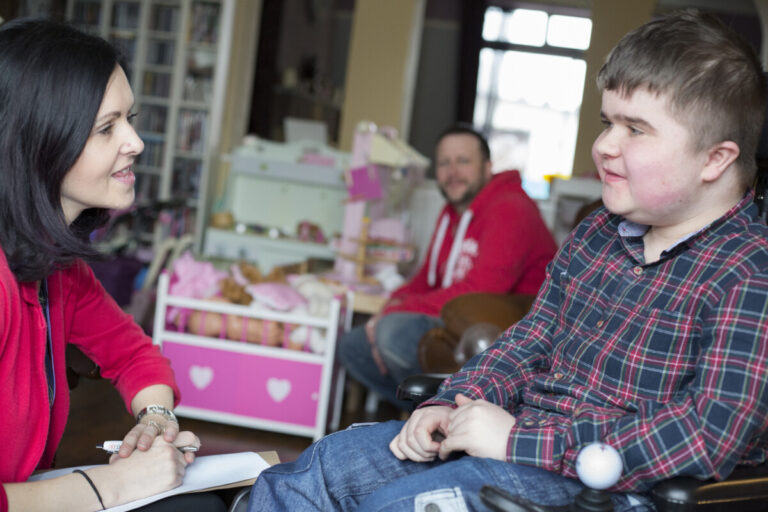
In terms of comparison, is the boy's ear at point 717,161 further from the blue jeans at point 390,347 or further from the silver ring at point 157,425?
the blue jeans at point 390,347

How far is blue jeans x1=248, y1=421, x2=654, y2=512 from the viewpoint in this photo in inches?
39.4

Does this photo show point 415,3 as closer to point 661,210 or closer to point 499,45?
point 499,45

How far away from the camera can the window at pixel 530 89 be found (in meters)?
8.72

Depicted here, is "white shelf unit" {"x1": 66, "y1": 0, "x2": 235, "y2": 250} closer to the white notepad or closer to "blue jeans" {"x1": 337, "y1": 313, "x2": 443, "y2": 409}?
"blue jeans" {"x1": 337, "y1": 313, "x2": 443, "y2": 409}

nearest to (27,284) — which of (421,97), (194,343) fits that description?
(194,343)

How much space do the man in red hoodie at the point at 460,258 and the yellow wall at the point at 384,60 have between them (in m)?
2.63

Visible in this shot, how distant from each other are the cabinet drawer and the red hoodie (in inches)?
16.1

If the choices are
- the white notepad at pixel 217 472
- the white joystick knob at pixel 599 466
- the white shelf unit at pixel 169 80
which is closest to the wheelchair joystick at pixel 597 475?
the white joystick knob at pixel 599 466

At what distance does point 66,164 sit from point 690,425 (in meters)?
0.86

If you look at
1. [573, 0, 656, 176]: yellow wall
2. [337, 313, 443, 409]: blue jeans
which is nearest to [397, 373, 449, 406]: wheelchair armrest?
[337, 313, 443, 409]: blue jeans

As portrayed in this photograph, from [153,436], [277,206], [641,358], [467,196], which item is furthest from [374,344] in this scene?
[641,358]

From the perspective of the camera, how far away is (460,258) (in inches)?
117

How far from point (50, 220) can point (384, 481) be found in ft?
1.90

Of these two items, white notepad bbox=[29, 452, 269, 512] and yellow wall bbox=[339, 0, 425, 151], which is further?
yellow wall bbox=[339, 0, 425, 151]
